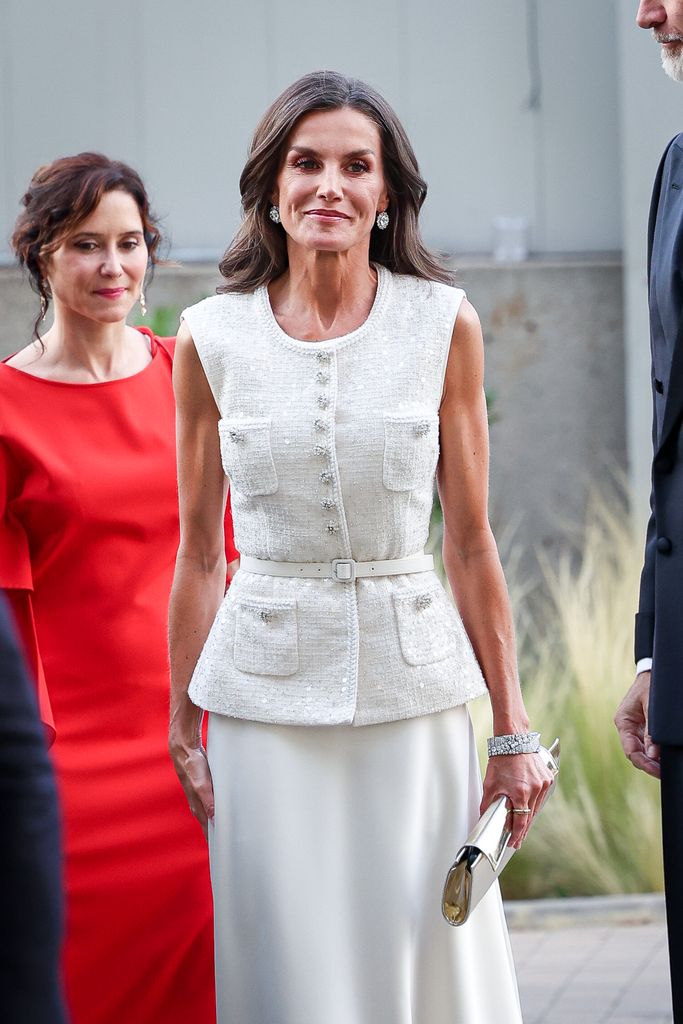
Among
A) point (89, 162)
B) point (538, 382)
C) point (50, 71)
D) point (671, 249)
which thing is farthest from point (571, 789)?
point (50, 71)

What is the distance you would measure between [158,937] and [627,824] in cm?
240

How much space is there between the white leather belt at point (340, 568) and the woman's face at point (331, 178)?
1.63 ft

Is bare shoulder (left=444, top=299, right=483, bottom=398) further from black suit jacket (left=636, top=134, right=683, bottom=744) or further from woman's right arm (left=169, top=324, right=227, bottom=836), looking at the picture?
woman's right arm (left=169, top=324, right=227, bottom=836)

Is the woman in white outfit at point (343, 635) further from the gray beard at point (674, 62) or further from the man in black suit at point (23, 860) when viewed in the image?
the man in black suit at point (23, 860)

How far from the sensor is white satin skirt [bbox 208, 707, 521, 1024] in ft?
8.04

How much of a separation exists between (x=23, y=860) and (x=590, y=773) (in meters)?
4.23

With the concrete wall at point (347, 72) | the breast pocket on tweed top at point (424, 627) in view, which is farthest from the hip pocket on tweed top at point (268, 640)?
the concrete wall at point (347, 72)

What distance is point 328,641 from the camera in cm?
246

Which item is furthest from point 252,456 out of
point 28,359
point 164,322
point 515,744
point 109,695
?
point 164,322

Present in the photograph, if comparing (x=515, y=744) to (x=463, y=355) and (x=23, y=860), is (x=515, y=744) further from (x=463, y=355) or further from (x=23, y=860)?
(x=23, y=860)

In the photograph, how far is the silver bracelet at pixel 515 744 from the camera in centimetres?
257

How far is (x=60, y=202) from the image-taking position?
11.1 feet

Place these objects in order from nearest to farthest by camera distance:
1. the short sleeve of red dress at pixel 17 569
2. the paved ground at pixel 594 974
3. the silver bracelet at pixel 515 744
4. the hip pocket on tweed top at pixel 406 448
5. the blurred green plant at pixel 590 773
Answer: the hip pocket on tweed top at pixel 406 448 → the silver bracelet at pixel 515 744 → the short sleeve of red dress at pixel 17 569 → the paved ground at pixel 594 974 → the blurred green plant at pixel 590 773

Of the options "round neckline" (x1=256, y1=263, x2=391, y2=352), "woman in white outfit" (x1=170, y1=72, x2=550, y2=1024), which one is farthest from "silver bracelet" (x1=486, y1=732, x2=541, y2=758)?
"round neckline" (x1=256, y1=263, x2=391, y2=352)
